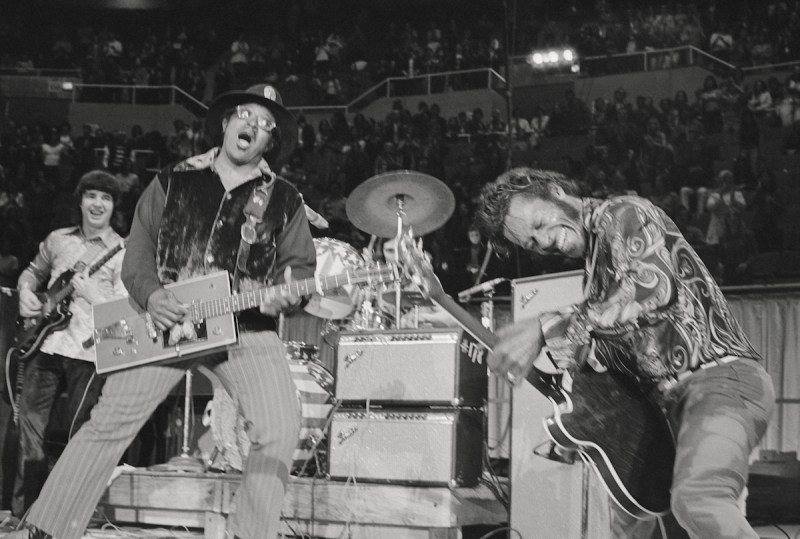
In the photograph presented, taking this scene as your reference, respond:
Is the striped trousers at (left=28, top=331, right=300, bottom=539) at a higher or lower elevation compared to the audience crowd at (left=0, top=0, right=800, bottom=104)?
lower

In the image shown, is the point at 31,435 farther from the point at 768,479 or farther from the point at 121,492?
the point at 768,479

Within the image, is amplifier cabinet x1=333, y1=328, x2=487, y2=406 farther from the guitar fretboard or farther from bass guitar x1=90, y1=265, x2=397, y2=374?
the guitar fretboard

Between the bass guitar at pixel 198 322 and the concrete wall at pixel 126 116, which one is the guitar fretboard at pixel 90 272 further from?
the concrete wall at pixel 126 116

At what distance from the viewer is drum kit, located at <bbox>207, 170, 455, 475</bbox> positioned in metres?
5.07

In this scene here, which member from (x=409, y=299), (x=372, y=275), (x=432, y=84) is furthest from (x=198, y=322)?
(x=432, y=84)

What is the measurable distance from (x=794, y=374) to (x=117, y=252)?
16.6ft

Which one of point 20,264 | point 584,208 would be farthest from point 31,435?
point 20,264

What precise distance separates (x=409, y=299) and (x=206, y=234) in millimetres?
1809

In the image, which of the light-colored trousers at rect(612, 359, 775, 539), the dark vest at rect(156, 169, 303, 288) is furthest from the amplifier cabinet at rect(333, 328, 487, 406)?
the light-colored trousers at rect(612, 359, 775, 539)

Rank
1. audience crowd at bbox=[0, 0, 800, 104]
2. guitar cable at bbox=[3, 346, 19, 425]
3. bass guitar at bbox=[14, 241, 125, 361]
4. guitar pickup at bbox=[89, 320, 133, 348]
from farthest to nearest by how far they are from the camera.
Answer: audience crowd at bbox=[0, 0, 800, 104]
guitar cable at bbox=[3, 346, 19, 425]
bass guitar at bbox=[14, 241, 125, 361]
guitar pickup at bbox=[89, 320, 133, 348]

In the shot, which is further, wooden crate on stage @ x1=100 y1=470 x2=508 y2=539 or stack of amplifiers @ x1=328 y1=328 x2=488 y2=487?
stack of amplifiers @ x1=328 y1=328 x2=488 y2=487

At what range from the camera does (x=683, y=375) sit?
113 inches

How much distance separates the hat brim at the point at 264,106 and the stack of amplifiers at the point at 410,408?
1.21 metres

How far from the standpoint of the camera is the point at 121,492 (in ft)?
17.0
